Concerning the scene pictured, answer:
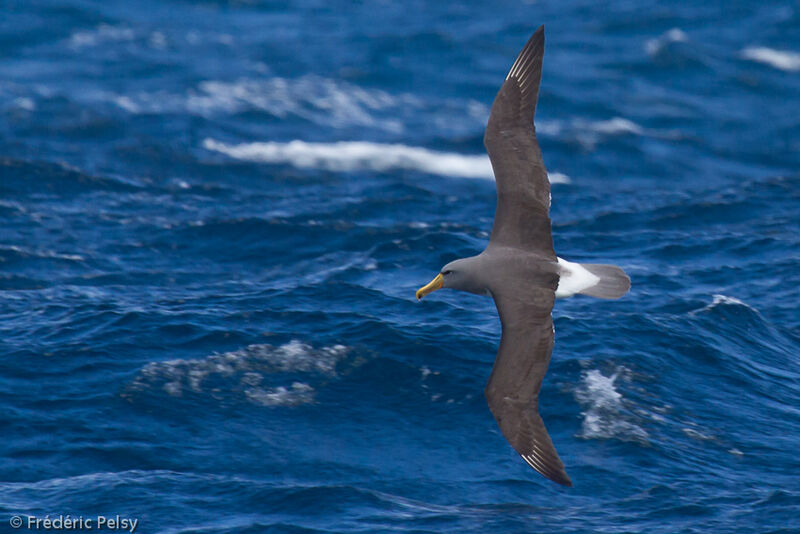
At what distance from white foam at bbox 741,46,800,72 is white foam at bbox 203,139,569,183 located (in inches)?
440

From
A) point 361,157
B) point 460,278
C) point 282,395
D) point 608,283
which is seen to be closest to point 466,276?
point 460,278

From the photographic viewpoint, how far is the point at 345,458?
42.8 feet

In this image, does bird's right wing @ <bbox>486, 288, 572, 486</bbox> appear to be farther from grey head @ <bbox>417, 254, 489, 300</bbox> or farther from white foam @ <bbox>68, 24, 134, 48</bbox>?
white foam @ <bbox>68, 24, 134, 48</bbox>

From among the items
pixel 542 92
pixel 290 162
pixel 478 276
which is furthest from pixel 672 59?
pixel 478 276

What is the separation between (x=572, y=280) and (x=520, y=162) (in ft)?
4.91

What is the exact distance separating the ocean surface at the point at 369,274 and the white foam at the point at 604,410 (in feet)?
0.14

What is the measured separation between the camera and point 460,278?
13.0 metres

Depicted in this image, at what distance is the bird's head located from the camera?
12.9 meters

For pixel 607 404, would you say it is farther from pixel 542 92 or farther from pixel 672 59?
pixel 672 59

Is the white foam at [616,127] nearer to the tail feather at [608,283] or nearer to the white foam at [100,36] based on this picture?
the white foam at [100,36]

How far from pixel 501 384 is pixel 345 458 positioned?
2.35m

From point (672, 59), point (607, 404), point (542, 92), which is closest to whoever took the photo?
point (607, 404)

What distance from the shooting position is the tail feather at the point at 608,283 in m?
13.0

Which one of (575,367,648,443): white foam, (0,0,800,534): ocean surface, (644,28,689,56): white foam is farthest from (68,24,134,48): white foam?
(575,367,648,443): white foam
